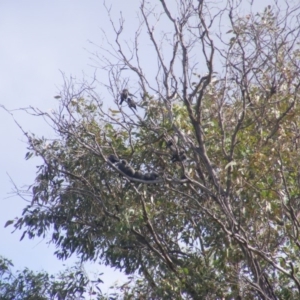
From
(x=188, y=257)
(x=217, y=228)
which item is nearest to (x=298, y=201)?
(x=217, y=228)

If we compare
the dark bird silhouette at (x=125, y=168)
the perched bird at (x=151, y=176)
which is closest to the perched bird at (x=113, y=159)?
A: the dark bird silhouette at (x=125, y=168)

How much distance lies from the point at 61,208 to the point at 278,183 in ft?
10.3

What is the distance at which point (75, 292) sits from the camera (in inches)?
410

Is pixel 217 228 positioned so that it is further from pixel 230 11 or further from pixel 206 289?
pixel 230 11

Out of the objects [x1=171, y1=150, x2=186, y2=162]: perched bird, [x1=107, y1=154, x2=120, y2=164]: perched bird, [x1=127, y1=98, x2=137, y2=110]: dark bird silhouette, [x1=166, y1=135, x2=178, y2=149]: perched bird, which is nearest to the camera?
[x1=171, y1=150, x2=186, y2=162]: perched bird

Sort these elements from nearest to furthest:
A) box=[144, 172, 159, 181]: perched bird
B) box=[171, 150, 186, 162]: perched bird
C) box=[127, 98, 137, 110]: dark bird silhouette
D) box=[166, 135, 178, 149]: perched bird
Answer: box=[171, 150, 186, 162]: perched bird → box=[166, 135, 178, 149]: perched bird → box=[144, 172, 159, 181]: perched bird → box=[127, 98, 137, 110]: dark bird silhouette

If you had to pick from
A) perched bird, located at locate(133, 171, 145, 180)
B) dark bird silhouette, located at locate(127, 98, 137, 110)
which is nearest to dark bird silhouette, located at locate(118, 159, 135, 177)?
perched bird, located at locate(133, 171, 145, 180)

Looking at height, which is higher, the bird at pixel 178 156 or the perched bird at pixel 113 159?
the perched bird at pixel 113 159

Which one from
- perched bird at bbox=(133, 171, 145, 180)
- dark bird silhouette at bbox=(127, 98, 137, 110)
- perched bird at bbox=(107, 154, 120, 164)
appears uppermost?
dark bird silhouette at bbox=(127, 98, 137, 110)

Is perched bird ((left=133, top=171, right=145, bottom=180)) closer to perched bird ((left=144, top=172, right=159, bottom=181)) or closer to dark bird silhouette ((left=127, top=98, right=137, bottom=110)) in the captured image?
perched bird ((left=144, top=172, right=159, bottom=181))

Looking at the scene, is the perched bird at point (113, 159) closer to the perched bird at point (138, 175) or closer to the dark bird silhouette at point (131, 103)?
the perched bird at point (138, 175)

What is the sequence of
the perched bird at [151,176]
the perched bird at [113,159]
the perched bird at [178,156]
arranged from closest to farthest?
the perched bird at [178,156], the perched bird at [151,176], the perched bird at [113,159]

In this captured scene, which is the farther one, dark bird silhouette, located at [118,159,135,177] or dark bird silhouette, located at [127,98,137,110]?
dark bird silhouette, located at [127,98,137,110]

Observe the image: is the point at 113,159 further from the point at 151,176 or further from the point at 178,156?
the point at 178,156
